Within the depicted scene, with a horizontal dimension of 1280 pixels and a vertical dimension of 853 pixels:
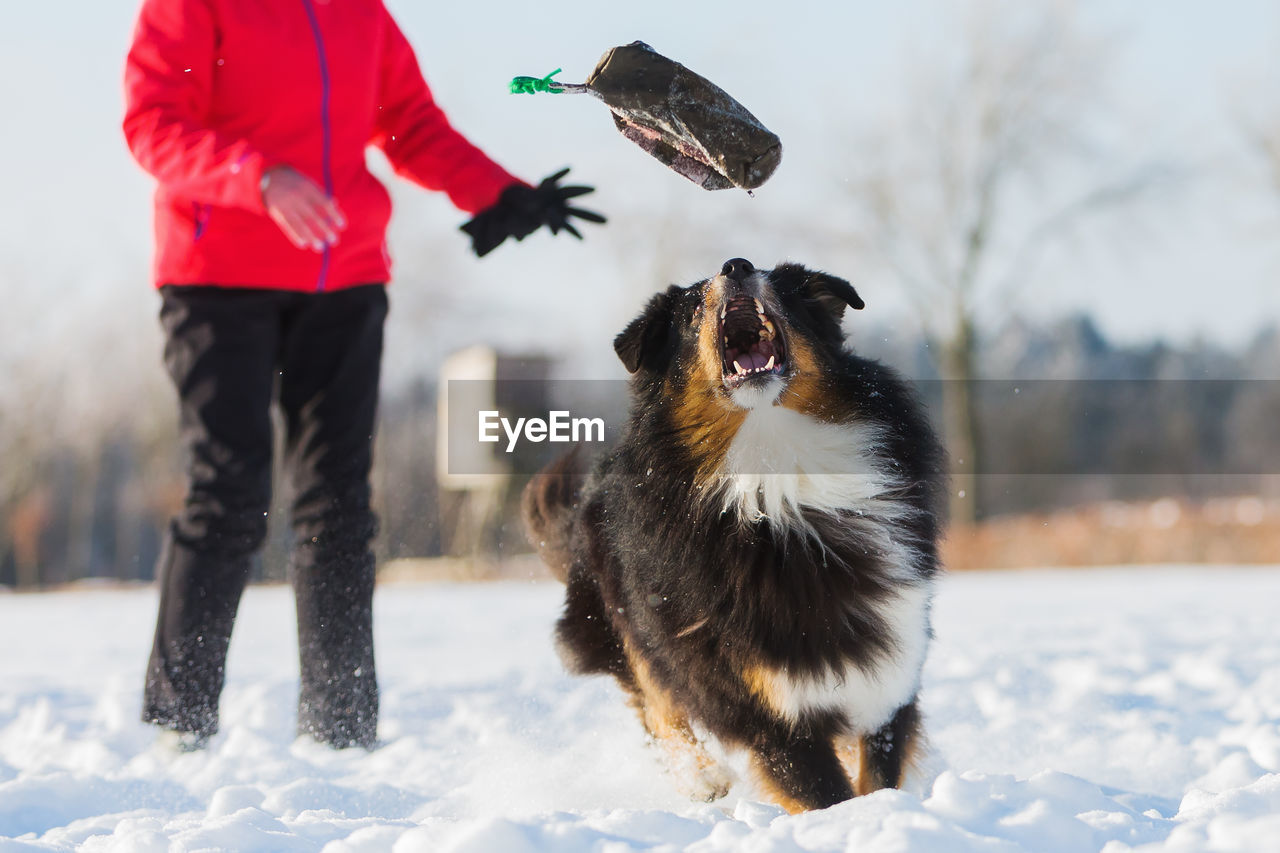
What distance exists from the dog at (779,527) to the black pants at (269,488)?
792mm

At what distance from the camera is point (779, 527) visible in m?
2.50

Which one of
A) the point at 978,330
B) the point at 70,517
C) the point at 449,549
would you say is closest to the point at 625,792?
the point at 978,330

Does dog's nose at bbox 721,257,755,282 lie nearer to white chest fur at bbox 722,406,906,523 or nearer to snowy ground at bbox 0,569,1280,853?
A: white chest fur at bbox 722,406,906,523

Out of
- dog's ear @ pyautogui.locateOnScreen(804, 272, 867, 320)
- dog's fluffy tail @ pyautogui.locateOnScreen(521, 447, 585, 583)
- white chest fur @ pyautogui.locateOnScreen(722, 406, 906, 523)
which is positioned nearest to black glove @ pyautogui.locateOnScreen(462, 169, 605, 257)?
A: dog's ear @ pyautogui.locateOnScreen(804, 272, 867, 320)

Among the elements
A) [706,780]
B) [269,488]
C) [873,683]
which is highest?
[269,488]

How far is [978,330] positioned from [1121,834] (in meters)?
15.9

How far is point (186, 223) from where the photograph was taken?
2754 millimetres

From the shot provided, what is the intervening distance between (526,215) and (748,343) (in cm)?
72

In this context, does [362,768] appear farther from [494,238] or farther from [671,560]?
[494,238]

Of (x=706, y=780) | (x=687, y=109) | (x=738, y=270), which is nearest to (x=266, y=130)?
(x=687, y=109)

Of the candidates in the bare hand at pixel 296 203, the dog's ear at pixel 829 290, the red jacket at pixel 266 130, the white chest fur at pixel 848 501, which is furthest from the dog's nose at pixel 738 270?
the bare hand at pixel 296 203

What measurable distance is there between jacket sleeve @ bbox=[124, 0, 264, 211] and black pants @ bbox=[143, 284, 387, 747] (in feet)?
1.22

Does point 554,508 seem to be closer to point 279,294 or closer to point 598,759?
point 598,759

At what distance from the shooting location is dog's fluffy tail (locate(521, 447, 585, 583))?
3.58m
